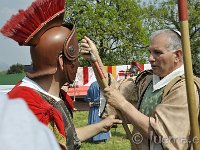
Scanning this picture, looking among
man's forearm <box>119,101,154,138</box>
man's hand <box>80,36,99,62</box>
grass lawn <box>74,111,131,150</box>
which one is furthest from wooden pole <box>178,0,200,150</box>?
grass lawn <box>74,111,131,150</box>

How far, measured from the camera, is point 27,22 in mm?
1969

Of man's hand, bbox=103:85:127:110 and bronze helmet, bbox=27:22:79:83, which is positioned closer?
bronze helmet, bbox=27:22:79:83

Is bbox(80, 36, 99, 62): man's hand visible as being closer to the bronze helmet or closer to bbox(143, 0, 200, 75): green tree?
the bronze helmet

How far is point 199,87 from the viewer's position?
93.0 inches

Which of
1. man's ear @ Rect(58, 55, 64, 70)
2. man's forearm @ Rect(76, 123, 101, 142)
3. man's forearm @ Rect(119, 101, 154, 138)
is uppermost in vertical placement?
man's ear @ Rect(58, 55, 64, 70)

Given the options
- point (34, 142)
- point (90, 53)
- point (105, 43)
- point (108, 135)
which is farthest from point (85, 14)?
point (34, 142)

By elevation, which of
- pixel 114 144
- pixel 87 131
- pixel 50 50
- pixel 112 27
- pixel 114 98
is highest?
pixel 112 27

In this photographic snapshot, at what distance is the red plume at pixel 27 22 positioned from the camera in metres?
1.96

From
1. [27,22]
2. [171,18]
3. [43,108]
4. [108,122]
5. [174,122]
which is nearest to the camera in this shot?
[43,108]

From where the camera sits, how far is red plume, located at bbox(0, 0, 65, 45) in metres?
1.96

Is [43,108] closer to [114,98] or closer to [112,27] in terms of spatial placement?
[114,98]

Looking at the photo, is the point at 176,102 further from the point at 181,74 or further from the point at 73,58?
the point at 73,58

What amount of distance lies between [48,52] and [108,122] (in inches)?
32.6

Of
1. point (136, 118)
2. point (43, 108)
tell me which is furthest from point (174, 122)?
point (43, 108)
